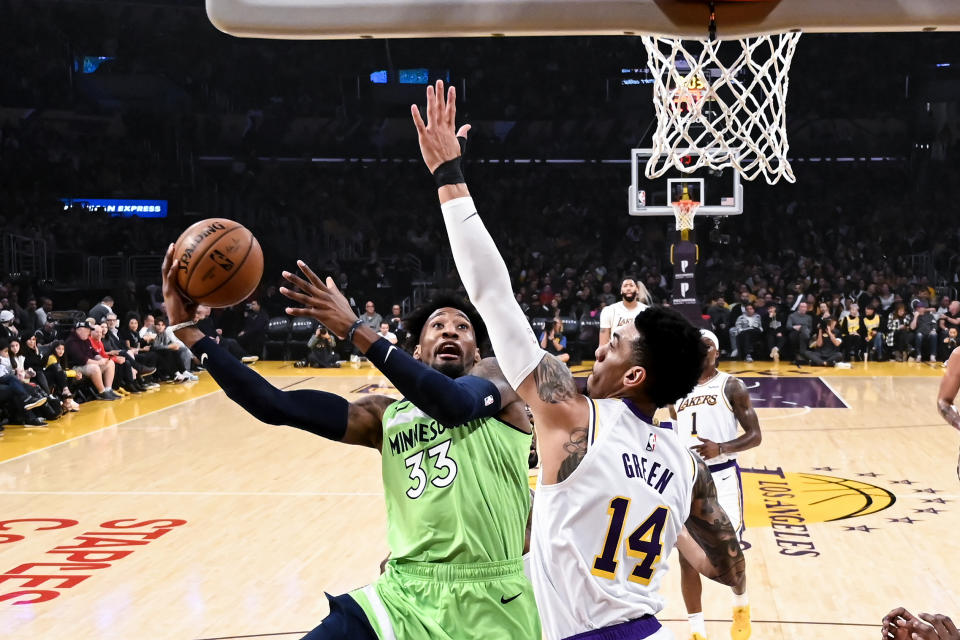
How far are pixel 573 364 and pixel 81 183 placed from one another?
1287 cm

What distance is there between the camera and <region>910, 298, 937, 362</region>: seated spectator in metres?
18.8

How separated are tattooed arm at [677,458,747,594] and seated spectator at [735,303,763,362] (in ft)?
49.0

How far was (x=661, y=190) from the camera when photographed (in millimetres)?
18188

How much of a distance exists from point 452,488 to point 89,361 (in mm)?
12298

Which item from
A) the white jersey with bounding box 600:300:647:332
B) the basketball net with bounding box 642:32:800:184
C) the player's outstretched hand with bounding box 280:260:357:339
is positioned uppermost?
the basketball net with bounding box 642:32:800:184

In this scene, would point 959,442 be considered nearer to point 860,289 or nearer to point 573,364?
point 573,364

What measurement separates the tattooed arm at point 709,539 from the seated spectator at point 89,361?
37.5 ft

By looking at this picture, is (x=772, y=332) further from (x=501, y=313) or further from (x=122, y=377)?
(x=501, y=313)

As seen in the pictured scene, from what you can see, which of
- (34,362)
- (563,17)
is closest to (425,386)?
(563,17)

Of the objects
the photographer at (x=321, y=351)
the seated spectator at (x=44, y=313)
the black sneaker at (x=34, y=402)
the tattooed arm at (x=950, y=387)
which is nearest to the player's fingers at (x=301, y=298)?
the tattooed arm at (x=950, y=387)

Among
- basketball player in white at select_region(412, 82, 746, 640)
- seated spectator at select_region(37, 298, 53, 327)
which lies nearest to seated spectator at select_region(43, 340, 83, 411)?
seated spectator at select_region(37, 298, 53, 327)

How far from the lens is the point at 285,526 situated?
7.70m

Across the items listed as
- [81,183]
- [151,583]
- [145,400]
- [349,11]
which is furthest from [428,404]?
[81,183]

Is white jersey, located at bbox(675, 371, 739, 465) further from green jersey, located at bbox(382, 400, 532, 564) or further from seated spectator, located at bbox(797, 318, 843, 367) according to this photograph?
seated spectator, located at bbox(797, 318, 843, 367)
